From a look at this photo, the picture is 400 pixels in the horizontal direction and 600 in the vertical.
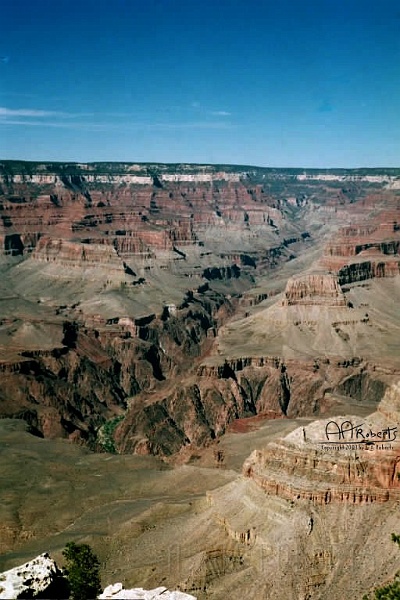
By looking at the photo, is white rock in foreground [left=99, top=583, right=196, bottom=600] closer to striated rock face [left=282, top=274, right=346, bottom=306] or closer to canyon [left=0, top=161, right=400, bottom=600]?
canyon [left=0, top=161, right=400, bottom=600]

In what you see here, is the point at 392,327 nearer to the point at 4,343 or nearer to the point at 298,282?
the point at 298,282

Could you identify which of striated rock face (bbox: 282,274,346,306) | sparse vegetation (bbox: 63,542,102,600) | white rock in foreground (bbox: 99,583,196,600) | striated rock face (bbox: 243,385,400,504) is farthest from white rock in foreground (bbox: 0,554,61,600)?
striated rock face (bbox: 282,274,346,306)

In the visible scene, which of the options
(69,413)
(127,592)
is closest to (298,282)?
(69,413)

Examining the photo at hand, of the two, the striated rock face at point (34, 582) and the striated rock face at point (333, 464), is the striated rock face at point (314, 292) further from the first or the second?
the striated rock face at point (34, 582)

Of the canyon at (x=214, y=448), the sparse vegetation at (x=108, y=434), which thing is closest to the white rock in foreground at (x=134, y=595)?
the canyon at (x=214, y=448)

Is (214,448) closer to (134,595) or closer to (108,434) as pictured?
(108,434)

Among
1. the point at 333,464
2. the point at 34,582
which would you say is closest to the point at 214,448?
the point at 333,464
